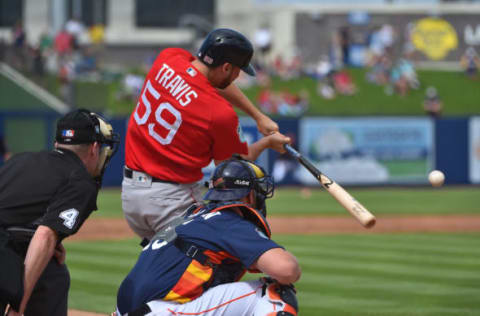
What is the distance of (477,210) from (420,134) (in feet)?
18.4

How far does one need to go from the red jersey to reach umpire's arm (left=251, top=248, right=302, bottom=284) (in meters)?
1.16

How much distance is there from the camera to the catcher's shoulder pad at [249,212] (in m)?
4.43

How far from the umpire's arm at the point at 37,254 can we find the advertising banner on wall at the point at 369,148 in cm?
1912

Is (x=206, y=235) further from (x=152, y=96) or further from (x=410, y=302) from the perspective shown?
(x=410, y=302)

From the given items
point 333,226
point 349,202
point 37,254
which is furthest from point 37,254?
point 333,226

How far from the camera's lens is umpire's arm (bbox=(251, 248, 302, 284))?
419 cm

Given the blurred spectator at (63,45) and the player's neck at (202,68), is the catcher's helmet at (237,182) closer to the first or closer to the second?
the player's neck at (202,68)

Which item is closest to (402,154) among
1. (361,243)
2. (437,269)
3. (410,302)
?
(361,243)

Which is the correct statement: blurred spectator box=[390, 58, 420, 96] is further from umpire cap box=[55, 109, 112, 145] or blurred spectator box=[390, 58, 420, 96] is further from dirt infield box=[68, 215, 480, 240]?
umpire cap box=[55, 109, 112, 145]

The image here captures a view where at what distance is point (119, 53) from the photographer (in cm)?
3825

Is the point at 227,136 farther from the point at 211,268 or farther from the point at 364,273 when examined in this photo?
the point at 364,273

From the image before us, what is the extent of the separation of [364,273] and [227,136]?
5023 mm

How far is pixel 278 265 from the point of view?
13.8ft

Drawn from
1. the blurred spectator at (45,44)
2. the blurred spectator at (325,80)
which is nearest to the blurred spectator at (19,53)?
the blurred spectator at (45,44)
